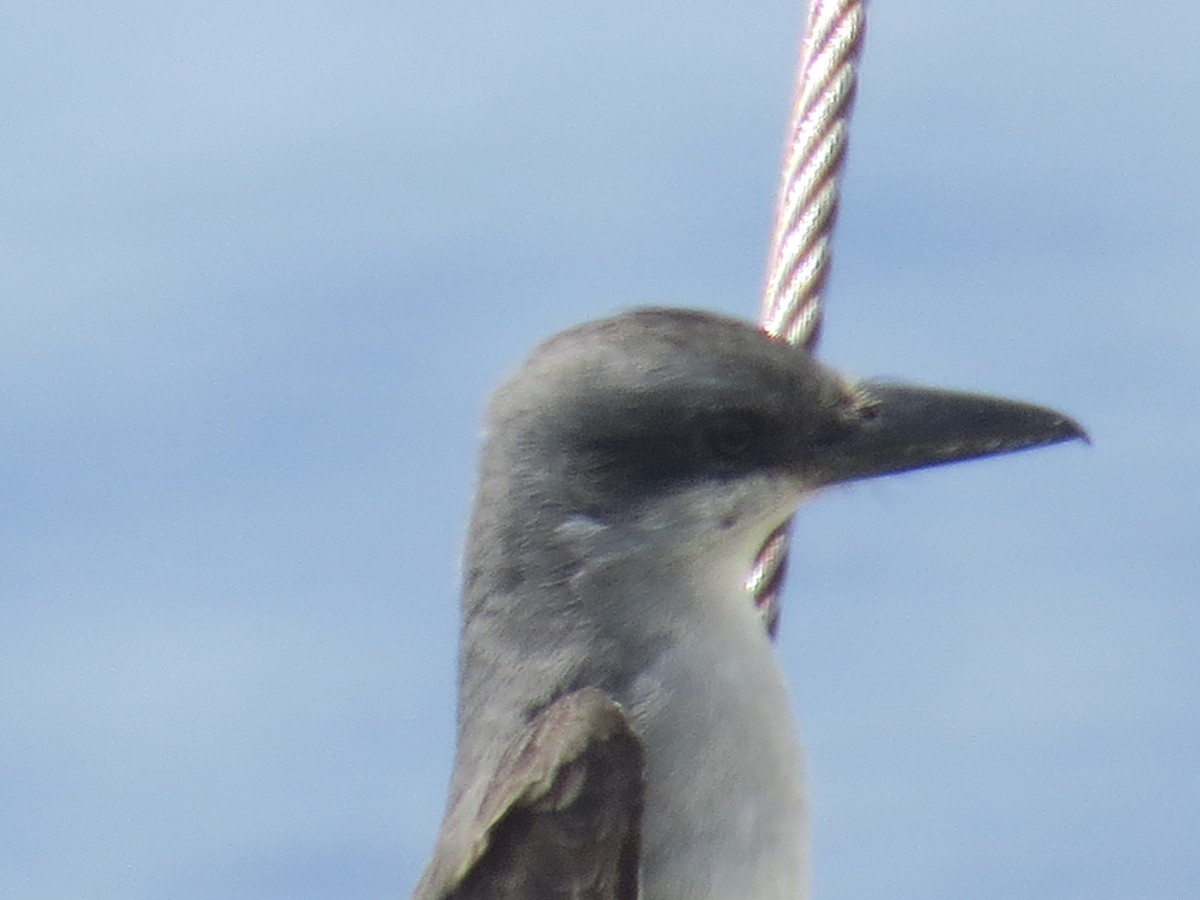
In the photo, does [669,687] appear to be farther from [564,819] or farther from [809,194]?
[809,194]

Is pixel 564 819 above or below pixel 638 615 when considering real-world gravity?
below

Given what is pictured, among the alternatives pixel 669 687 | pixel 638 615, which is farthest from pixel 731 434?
pixel 669 687

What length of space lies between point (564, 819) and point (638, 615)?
44 centimetres

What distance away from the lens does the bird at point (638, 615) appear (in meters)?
6.43

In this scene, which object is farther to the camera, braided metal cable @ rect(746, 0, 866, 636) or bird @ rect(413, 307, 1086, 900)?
braided metal cable @ rect(746, 0, 866, 636)

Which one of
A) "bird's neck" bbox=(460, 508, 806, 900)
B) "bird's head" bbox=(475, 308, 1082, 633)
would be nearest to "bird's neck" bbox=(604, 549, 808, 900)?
"bird's neck" bbox=(460, 508, 806, 900)

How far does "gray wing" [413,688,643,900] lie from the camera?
6363 millimetres

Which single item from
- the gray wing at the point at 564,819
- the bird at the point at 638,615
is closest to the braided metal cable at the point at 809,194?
the bird at the point at 638,615

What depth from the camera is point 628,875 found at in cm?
638

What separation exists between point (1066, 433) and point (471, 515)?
120 centimetres

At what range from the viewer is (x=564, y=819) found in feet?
21.1

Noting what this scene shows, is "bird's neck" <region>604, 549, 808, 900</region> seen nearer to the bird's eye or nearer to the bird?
the bird

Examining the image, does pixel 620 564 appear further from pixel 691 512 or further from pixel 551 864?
pixel 551 864

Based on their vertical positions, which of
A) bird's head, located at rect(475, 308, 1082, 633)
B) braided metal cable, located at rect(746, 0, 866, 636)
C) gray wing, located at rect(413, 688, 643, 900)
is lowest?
gray wing, located at rect(413, 688, 643, 900)
